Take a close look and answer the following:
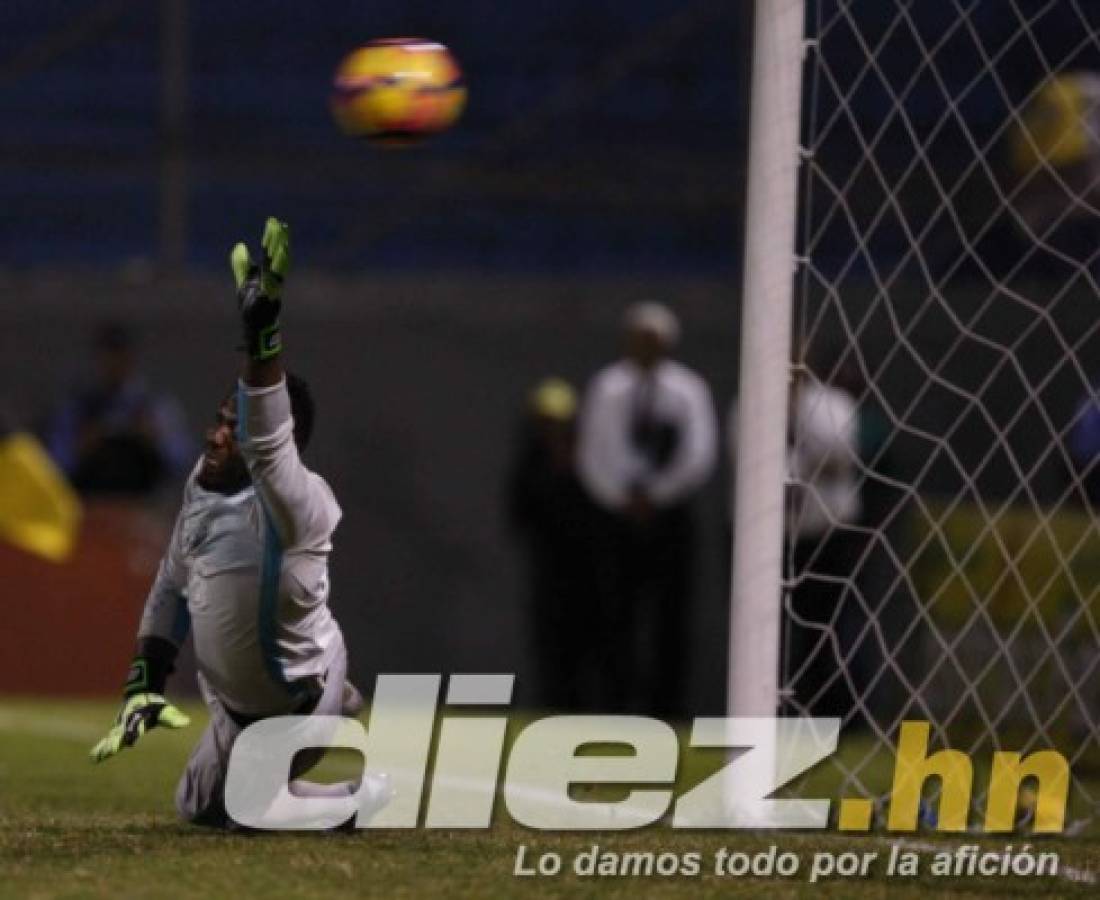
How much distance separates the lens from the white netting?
10.5m

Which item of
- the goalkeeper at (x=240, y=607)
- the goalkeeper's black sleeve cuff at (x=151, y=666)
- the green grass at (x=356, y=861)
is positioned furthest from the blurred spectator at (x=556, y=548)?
the goalkeeper's black sleeve cuff at (x=151, y=666)

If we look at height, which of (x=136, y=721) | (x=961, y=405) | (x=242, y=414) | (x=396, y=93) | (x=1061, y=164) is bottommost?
(x=136, y=721)

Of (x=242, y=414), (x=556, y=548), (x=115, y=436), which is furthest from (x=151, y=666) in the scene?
(x=115, y=436)

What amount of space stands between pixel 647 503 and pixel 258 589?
24.1 ft

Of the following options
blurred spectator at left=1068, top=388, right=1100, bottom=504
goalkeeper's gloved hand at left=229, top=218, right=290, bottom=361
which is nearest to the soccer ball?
goalkeeper's gloved hand at left=229, top=218, right=290, bottom=361

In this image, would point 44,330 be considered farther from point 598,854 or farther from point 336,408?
point 598,854

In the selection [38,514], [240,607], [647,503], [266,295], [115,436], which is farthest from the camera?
[115,436]

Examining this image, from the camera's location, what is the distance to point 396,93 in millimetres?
7781

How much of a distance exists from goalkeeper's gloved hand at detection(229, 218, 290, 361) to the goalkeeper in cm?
24

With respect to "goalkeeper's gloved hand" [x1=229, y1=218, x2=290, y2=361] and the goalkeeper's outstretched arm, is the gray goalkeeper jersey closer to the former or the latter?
the goalkeeper's outstretched arm

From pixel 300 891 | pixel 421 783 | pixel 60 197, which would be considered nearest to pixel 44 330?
pixel 60 197

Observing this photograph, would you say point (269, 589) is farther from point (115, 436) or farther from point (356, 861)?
point (115, 436)

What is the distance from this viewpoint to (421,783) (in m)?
8.83

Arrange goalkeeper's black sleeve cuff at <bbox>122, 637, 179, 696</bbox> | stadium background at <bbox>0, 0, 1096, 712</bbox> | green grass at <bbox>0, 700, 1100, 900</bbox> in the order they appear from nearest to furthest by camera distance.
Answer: green grass at <bbox>0, 700, 1100, 900</bbox> → goalkeeper's black sleeve cuff at <bbox>122, 637, 179, 696</bbox> → stadium background at <bbox>0, 0, 1096, 712</bbox>
